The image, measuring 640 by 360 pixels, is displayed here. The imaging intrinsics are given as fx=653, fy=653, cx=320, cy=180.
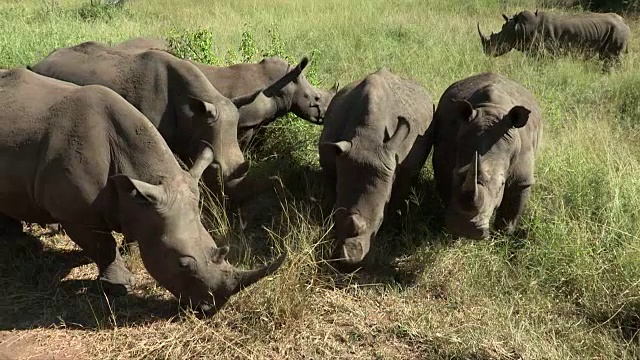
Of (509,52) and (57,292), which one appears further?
(509,52)

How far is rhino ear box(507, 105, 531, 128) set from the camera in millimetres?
5332

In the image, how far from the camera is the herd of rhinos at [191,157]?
4.80 m

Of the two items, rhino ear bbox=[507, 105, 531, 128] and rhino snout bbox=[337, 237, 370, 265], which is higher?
rhino ear bbox=[507, 105, 531, 128]

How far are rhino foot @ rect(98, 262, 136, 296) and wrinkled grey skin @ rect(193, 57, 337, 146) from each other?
98.9 inches

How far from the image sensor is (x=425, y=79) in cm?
1023

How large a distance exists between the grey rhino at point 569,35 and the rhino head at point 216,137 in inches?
321

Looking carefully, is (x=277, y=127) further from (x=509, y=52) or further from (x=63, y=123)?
(x=509, y=52)

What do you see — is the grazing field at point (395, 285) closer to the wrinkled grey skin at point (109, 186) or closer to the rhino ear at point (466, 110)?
the wrinkled grey skin at point (109, 186)

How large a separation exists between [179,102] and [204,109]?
0.45 metres

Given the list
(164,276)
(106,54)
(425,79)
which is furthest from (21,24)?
(164,276)

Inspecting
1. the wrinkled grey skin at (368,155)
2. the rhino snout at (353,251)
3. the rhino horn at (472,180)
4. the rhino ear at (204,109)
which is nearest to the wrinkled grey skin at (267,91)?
the rhino ear at (204,109)

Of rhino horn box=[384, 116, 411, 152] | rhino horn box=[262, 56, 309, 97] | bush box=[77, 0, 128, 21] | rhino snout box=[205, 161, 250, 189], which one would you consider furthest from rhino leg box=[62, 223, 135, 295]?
bush box=[77, 0, 128, 21]

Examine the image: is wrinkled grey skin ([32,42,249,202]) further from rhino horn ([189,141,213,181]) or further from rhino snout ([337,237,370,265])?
rhino snout ([337,237,370,265])

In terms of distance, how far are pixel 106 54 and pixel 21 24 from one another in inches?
276
